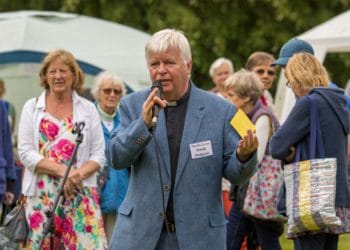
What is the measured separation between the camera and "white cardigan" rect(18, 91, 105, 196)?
9.43 metres

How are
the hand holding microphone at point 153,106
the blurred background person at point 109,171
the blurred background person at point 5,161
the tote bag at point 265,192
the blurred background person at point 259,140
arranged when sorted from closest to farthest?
the hand holding microphone at point 153,106 → the tote bag at point 265,192 → the blurred background person at point 259,140 → the blurred background person at point 109,171 → the blurred background person at point 5,161

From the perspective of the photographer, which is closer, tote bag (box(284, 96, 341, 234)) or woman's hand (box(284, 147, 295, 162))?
tote bag (box(284, 96, 341, 234))

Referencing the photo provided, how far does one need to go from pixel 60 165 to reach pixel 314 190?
217 cm

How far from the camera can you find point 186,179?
22.0ft

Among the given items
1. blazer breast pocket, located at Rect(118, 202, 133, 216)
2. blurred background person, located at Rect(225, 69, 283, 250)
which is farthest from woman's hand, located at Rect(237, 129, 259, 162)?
blurred background person, located at Rect(225, 69, 283, 250)

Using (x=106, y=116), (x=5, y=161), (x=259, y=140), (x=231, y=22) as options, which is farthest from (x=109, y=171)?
(x=231, y=22)

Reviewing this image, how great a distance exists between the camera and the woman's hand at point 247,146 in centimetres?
650

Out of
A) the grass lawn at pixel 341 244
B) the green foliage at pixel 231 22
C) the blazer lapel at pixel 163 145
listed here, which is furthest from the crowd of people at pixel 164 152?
the green foliage at pixel 231 22

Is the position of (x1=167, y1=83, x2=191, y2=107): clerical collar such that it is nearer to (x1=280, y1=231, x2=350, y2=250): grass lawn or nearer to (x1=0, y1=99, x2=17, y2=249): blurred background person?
(x1=0, y1=99, x2=17, y2=249): blurred background person

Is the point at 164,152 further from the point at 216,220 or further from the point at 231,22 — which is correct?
the point at 231,22

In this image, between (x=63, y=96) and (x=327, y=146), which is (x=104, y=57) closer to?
(x=63, y=96)

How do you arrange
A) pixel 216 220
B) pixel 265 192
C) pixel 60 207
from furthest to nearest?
pixel 265 192 → pixel 60 207 → pixel 216 220

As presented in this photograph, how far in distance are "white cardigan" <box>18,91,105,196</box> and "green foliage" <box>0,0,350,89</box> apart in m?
11.4

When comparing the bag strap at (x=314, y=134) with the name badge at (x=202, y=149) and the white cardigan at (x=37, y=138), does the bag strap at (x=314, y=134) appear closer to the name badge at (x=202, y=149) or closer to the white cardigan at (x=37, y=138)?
the name badge at (x=202, y=149)
